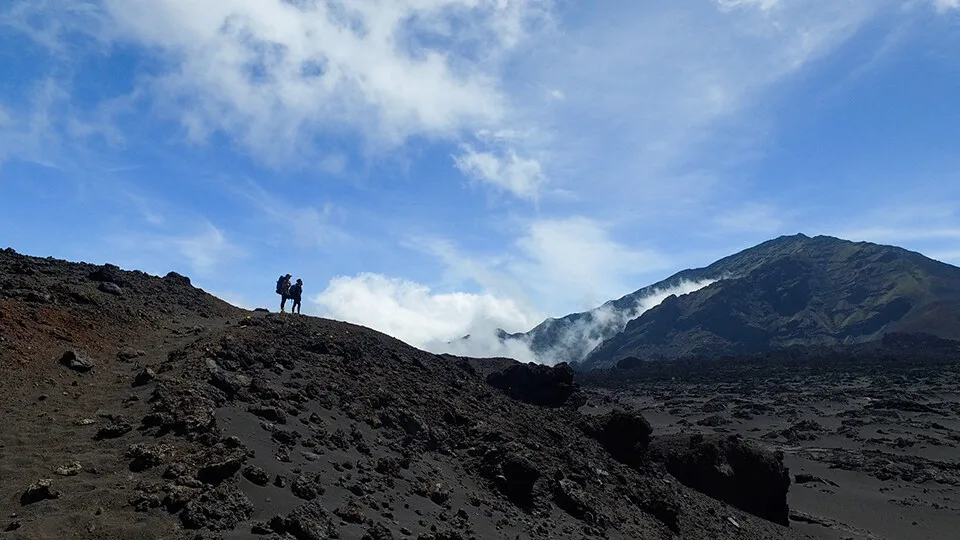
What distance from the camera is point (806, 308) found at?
15300cm

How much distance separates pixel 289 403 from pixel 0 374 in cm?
615

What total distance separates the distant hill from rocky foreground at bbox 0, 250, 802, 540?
388ft

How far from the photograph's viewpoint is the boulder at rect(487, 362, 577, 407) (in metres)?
28.7

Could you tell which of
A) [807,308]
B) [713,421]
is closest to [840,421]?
[713,421]

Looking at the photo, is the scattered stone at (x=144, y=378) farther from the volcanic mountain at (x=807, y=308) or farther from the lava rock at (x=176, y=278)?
the volcanic mountain at (x=807, y=308)

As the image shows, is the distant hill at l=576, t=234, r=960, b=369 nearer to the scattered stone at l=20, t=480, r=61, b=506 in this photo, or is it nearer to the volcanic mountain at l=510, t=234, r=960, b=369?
the volcanic mountain at l=510, t=234, r=960, b=369

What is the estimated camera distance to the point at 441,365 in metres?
25.3

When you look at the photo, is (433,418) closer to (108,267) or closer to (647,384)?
(108,267)

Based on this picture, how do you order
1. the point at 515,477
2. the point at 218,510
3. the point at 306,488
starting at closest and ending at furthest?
1. the point at 218,510
2. the point at 306,488
3. the point at 515,477

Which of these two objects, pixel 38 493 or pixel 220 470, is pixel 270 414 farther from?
pixel 38 493

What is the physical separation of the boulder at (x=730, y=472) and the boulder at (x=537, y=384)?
458 cm

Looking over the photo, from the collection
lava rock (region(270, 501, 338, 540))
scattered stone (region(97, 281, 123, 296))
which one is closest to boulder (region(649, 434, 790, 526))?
lava rock (region(270, 501, 338, 540))

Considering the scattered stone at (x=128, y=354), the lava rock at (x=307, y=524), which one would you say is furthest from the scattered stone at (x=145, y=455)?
the scattered stone at (x=128, y=354)

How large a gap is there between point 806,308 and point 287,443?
6416 inches
